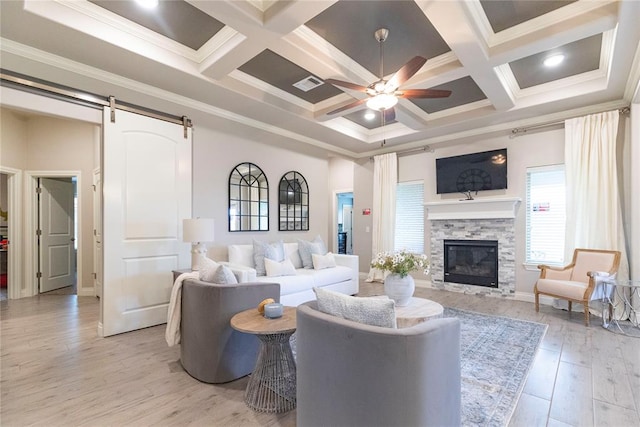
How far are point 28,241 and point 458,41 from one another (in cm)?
711

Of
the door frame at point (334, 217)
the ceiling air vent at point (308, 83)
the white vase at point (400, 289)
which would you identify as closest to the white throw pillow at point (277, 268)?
the white vase at point (400, 289)

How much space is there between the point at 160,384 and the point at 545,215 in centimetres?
553

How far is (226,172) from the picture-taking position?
184 inches

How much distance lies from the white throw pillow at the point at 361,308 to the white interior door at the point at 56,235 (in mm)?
6344

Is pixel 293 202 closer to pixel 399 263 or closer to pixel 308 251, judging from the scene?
pixel 308 251

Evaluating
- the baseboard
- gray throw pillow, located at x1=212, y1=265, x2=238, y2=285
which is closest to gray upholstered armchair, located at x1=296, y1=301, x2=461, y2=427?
gray throw pillow, located at x1=212, y1=265, x2=238, y2=285

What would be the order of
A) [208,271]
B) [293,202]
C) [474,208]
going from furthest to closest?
[293,202], [474,208], [208,271]

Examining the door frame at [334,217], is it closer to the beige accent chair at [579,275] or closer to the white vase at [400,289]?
the beige accent chair at [579,275]

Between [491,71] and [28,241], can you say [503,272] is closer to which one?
[491,71]

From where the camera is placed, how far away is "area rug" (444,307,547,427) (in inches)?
79.7

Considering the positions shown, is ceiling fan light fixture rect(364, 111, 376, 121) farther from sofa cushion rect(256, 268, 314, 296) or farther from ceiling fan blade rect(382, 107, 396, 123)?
sofa cushion rect(256, 268, 314, 296)

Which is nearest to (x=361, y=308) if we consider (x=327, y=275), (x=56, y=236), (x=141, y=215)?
(x=327, y=275)

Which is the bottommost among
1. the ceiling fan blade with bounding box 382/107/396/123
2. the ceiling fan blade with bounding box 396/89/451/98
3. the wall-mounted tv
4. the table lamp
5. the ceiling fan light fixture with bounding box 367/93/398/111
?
the table lamp

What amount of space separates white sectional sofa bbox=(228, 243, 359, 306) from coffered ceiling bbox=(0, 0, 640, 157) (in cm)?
208
